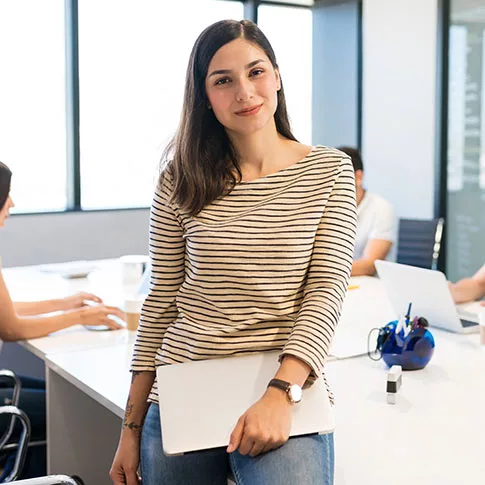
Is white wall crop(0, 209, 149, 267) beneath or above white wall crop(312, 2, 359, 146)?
beneath

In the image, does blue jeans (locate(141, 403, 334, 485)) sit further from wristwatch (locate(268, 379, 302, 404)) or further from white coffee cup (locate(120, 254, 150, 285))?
white coffee cup (locate(120, 254, 150, 285))

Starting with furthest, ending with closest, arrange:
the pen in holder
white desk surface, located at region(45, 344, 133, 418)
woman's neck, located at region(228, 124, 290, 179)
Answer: the pen in holder, white desk surface, located at region(45, 344, 133, 418), woman's neck, located at region(228, 124, 290, 179)

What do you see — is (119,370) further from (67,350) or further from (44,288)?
(44,288)

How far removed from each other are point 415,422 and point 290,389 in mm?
494

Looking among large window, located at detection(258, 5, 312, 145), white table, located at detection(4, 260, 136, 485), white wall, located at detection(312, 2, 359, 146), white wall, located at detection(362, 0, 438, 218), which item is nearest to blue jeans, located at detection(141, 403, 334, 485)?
white table, located at detection(4, 260, 136, 485)

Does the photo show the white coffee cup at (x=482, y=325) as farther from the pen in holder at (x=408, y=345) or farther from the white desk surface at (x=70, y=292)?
the white desk surface at (x=70, y=292)

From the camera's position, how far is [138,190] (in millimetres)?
5934

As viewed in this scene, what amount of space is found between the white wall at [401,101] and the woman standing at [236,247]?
13.7 feet

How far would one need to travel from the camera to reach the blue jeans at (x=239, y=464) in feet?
4.21

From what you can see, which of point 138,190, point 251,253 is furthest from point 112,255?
point 251,253

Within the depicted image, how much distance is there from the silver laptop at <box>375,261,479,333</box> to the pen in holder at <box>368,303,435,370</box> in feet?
0.82

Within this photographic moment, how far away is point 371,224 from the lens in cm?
405

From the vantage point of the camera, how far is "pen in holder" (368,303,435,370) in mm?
2072

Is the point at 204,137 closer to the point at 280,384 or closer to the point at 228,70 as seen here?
the point at 228,70
